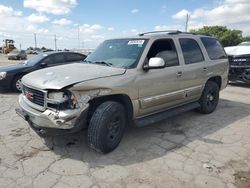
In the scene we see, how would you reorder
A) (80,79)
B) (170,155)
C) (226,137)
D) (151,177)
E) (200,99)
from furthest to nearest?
(200,99)
(226,137)
(170,155)
(80,79)
(151,177)

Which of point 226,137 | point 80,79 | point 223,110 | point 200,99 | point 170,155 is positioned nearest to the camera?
point 80,79

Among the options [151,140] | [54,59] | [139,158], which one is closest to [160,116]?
[151,140]

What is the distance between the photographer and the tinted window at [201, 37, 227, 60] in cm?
618

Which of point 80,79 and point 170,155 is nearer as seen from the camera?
point 80,79

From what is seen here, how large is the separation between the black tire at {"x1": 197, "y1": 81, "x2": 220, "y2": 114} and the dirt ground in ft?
2.06

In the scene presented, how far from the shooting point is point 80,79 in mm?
3701

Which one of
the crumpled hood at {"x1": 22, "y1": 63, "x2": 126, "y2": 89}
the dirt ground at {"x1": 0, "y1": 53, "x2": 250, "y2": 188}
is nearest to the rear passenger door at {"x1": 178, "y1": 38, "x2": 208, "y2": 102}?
the dirt ground at {"x1": 0, "y1": 53, "x2": 250, "y2": 188}

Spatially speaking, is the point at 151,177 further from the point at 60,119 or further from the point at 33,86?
the point at 33,86

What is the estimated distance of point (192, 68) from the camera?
548 centimetres

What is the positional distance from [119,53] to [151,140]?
5.48 ft

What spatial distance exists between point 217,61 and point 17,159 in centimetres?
491

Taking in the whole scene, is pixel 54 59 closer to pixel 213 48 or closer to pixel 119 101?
pixel 213 48

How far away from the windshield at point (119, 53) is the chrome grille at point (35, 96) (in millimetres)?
1299

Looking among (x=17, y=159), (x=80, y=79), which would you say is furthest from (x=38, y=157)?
(x=80, y=79)
